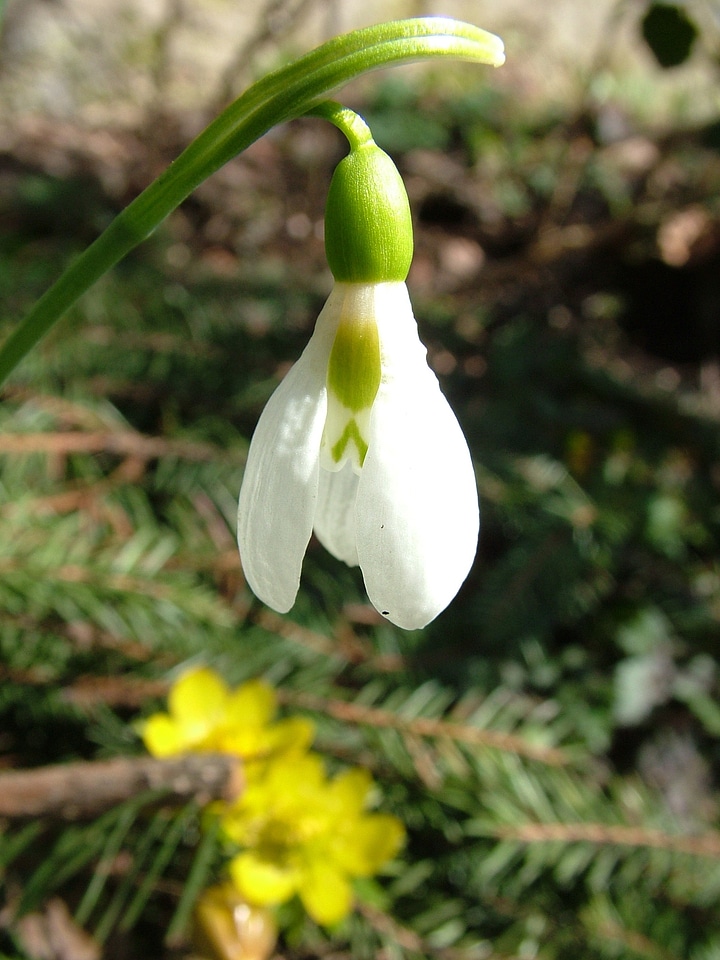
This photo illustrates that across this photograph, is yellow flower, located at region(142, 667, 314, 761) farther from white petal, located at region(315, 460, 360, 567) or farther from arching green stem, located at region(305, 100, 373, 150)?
arching green stem, located at region(305, 100, 373, 150)

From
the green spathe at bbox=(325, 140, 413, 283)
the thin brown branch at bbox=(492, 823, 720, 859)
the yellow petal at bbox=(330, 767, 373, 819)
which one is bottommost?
the thin brown branch at bbox=(492, 823, 720, 859)

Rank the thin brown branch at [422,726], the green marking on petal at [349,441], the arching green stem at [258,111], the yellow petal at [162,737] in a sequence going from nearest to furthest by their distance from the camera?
the arching green stem at [258,111] < the green marking on petal at [349,441] < the yellow petal at [162,737] < the thin brown branch at [422,726]

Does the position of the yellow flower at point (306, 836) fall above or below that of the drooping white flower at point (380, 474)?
below

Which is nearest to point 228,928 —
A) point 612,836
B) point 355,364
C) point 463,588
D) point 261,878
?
point 261,878

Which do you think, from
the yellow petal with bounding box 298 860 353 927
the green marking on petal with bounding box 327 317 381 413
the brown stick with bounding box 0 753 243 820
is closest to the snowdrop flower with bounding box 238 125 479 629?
the green marking on petal with bounding box 327 317 381 413

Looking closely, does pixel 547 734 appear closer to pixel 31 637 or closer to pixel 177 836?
pixel 177 836

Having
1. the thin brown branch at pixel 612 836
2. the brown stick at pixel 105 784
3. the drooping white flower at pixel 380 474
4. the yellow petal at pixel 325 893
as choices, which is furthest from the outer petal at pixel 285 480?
the thin brown branch at pixel 612 836

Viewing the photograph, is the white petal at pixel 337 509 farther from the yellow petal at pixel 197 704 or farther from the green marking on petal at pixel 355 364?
the yellow petal at pixel 197 704

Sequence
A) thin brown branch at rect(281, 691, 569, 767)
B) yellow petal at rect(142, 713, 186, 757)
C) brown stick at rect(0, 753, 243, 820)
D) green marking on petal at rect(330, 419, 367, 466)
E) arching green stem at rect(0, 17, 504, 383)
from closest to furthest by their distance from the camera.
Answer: arching green stem at rect(0, 17, 504, 383) < green marking on petal at rect(330, 419, 367, 466) < brown stick at rect(0, 753, 243, 820) < yellow petal at rect(142, 713, 186, 757) < thin brown branch at rect(281, 691, 569, 767)

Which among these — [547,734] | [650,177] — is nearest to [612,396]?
[547,734]
